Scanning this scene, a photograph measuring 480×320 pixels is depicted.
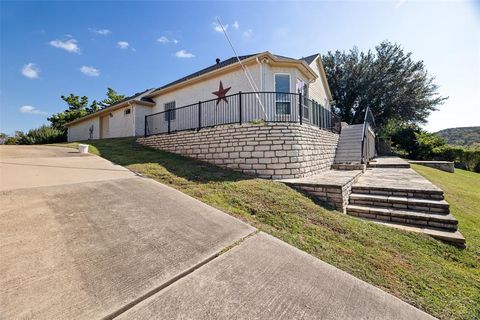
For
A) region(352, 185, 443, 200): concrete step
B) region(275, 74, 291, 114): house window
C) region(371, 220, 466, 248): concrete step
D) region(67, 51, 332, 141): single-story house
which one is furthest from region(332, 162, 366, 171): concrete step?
region(371, 220, 466, 248): concrete step

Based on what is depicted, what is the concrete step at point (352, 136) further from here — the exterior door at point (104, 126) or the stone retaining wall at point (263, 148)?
the exterior door at point (104, 126)

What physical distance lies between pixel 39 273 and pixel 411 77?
93.6 ft

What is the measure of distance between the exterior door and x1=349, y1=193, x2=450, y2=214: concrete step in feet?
60.1

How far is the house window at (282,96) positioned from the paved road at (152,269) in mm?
6989

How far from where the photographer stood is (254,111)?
929 centimetres

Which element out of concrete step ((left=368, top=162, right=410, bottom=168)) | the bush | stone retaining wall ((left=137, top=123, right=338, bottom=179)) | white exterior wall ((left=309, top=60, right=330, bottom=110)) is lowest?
concrete step ((left=368, top=162, right=410, bottom=168))


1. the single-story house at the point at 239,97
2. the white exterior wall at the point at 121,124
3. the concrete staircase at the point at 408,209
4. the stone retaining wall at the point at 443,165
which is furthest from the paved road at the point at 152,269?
the stone retaining wall at the point at 443,165

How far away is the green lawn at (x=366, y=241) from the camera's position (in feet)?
8.64

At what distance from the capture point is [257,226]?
378 cm

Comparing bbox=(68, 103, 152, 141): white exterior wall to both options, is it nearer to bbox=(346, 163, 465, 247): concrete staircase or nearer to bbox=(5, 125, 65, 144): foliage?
bbox=(5, 125, 65, 144): foliage

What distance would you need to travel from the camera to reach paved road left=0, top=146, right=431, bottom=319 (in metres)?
1.88

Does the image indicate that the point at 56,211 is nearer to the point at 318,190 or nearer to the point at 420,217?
the point at 318,190

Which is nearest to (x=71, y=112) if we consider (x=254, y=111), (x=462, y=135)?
(x=254, y=111)

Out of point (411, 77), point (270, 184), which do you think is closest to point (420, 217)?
point (270, 184)
